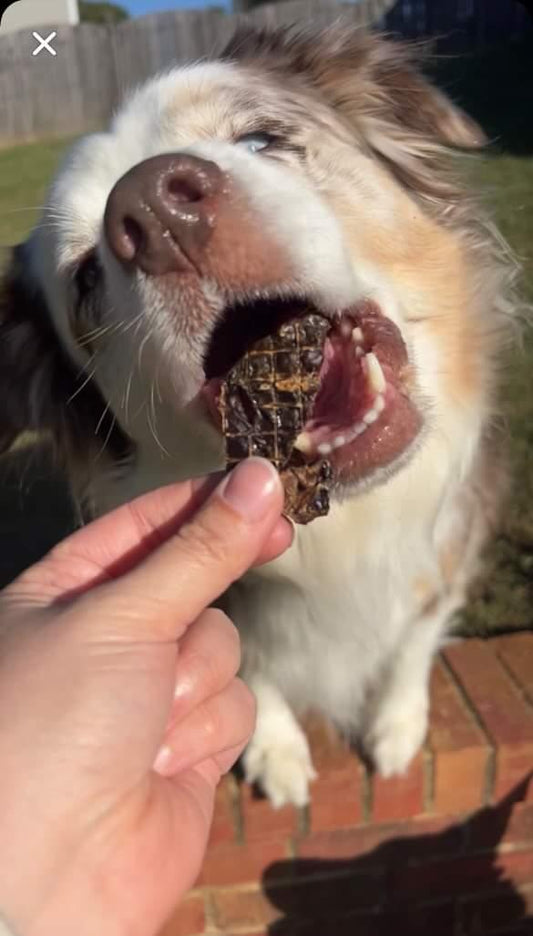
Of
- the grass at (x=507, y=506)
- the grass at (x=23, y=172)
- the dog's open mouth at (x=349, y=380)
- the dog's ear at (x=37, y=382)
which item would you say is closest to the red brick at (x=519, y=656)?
the grass at (x=507, y=506)

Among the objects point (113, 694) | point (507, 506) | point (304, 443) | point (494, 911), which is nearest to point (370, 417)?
point (304, 443)

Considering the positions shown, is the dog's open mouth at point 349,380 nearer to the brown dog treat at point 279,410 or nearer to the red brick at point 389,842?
the brown dog treat at point 279,410

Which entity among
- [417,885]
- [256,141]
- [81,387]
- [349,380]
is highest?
[256,141]

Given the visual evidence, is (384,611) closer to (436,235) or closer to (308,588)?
(308,588)

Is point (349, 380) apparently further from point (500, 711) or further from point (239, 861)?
point (239, 861)

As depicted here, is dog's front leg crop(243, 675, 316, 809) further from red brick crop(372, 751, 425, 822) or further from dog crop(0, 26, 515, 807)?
red brick crop(372, 751, 425, 822)
